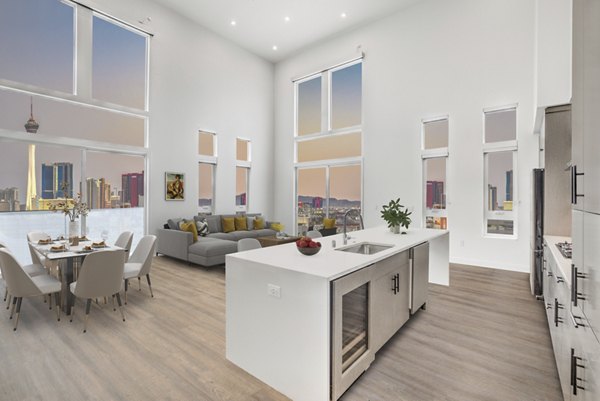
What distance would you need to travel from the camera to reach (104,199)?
6.26 m

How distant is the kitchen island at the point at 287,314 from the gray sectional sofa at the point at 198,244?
3.27 metres

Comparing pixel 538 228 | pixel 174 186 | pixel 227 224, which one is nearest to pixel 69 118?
pixel 174 186

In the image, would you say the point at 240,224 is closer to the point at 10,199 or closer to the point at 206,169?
the point at 206,169

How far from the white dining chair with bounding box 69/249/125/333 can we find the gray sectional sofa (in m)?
2.25

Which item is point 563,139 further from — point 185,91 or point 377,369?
point 185,91

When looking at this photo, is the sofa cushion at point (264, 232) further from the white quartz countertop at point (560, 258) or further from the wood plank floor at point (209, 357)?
the white quartz countertop at point (560, 258)

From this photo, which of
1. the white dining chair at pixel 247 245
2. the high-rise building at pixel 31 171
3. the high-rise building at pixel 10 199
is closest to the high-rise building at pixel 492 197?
the white dining chair at pixel 247 245

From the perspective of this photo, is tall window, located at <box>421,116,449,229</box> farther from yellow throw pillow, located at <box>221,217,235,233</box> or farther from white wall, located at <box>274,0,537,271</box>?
yellow throw pillow, located at <box>221,217,235,233</box>

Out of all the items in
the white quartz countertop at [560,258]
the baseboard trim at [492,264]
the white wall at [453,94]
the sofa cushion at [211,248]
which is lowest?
the baseboard trim at [492,264]

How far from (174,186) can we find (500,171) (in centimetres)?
710

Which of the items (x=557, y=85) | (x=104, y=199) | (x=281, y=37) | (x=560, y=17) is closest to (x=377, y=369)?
(x=557, y=85)

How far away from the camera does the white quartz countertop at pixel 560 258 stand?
1898 mm

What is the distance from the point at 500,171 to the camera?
19.2 feet

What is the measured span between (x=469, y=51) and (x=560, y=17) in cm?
283
